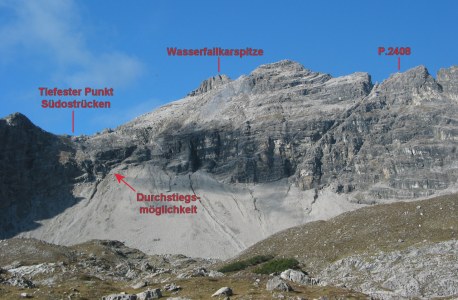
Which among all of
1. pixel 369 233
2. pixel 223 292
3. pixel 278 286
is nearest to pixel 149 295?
pixel 223 292

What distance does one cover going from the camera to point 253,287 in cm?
4909

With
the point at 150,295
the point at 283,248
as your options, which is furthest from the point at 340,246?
the point at 150,295

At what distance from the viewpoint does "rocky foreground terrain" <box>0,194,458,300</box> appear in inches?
1937

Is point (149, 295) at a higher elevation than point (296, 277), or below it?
higher

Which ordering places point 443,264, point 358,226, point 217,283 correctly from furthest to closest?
point 358,226
point 443,264
point 217,283

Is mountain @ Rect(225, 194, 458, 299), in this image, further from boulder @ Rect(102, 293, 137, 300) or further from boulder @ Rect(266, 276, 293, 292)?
boulder @ Rect(102, 293, 137, 300)

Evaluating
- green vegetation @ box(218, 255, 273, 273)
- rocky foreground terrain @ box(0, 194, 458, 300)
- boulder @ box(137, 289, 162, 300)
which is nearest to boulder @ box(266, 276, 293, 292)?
rocky foreground terrain @ box(0, 194, 458, 300)

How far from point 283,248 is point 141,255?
7672 cm

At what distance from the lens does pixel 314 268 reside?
87500mm

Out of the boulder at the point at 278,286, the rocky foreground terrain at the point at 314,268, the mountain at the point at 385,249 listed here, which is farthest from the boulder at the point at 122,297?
the mountain at the point at 385,249

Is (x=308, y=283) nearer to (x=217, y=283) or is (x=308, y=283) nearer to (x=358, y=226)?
(x=217, y=283)

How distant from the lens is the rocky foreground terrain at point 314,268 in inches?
1937

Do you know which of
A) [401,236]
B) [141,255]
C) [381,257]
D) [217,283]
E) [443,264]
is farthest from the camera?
[141,255]

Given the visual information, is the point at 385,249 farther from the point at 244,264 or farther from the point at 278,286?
the point at 278,286
